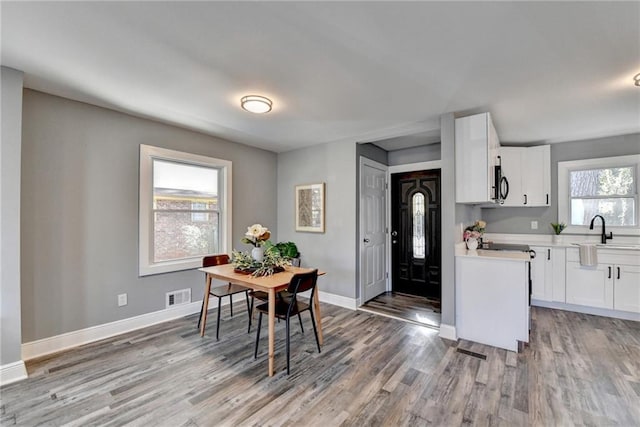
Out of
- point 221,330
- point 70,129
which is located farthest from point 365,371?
point 70,129

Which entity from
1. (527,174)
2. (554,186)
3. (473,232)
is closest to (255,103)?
(473,232)

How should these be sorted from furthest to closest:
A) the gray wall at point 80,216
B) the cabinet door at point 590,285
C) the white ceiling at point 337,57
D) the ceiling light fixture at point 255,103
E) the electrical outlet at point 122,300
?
the cabinet door at point 590,285, the electrical outlet at point 122,300, the ceiling light fixture at point 255,103, the gray wall at point 80,216, the white ceiling at point 337,57

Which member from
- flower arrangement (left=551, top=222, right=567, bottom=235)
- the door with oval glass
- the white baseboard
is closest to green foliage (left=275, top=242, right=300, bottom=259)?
the white baseboard

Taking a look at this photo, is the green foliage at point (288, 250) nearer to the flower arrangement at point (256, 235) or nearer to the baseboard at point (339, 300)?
the baseboard at point (339, 300)

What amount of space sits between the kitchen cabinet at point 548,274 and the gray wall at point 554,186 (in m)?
0.47

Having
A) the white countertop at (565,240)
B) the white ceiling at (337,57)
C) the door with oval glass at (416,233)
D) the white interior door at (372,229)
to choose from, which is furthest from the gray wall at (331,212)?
the white countertop at (565,240)

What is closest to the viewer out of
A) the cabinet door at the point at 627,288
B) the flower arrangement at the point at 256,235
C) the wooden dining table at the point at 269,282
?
the wooden dining table at the point at 269,282

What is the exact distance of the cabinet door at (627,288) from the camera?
11.1 feet

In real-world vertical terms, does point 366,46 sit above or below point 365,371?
above

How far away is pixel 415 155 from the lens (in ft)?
14.7

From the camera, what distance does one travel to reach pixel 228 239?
4.08 m

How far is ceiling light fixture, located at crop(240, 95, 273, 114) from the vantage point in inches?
104

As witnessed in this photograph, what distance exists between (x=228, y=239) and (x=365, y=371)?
2.65m

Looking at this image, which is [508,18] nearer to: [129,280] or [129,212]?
[129,212]
